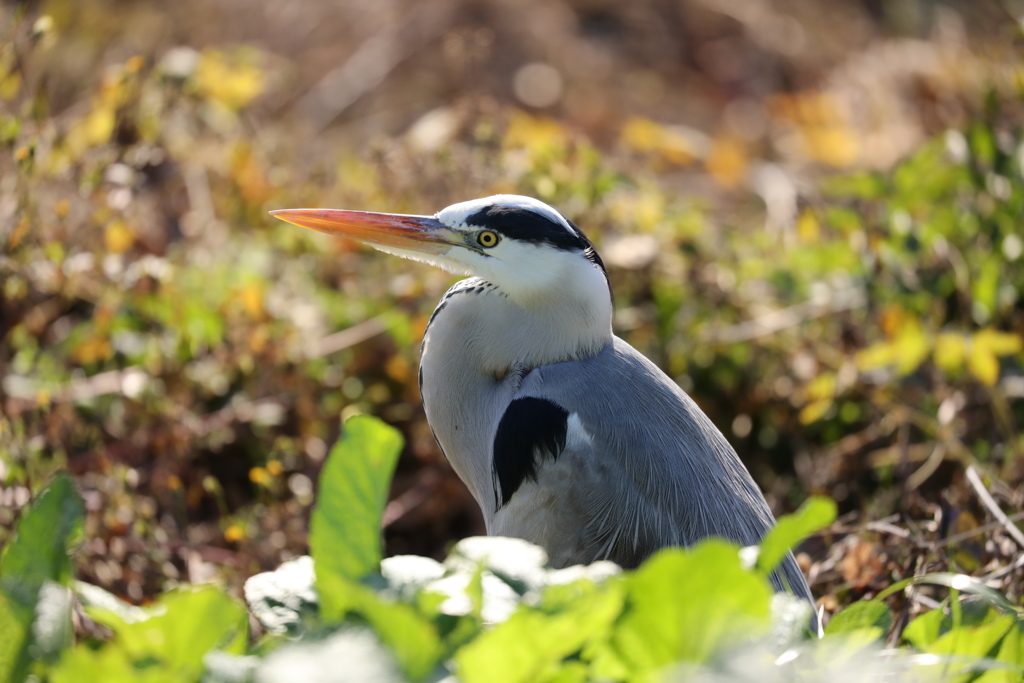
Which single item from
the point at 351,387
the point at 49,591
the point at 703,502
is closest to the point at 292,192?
the point at 351,387

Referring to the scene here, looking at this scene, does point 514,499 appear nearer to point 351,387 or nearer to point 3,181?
point 351,387

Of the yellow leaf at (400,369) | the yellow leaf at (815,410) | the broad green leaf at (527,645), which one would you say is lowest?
the yellow leaf at (400,369)

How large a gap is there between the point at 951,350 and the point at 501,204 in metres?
1.75

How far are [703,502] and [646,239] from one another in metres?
1.79

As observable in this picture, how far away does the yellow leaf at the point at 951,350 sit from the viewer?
10.5 ft

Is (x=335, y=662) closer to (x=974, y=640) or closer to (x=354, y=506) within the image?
(x=354, y=506)

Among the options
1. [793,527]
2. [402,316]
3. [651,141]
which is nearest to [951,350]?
[651,141]

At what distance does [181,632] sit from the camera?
1.10 metres

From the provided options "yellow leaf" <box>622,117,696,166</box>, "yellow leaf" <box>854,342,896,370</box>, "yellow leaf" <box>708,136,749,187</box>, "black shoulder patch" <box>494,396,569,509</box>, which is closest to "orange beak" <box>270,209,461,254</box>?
"black shoulder patch" <box>494,396,569,509</box>

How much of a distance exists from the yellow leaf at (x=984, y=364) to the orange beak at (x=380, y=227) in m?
1.83

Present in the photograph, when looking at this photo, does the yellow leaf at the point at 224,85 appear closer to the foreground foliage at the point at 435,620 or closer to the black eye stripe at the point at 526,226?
the black eye stripe at the point at 526,226

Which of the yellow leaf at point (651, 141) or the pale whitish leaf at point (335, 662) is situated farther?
the yellow leaf at point (651, 141)

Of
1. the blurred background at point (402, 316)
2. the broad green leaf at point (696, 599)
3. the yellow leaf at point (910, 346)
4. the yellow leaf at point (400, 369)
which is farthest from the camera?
the yellow leaf at point (400, 369)

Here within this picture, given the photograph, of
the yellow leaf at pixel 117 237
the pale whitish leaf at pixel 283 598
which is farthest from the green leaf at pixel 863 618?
the yellow leaf at pixel 117 237
